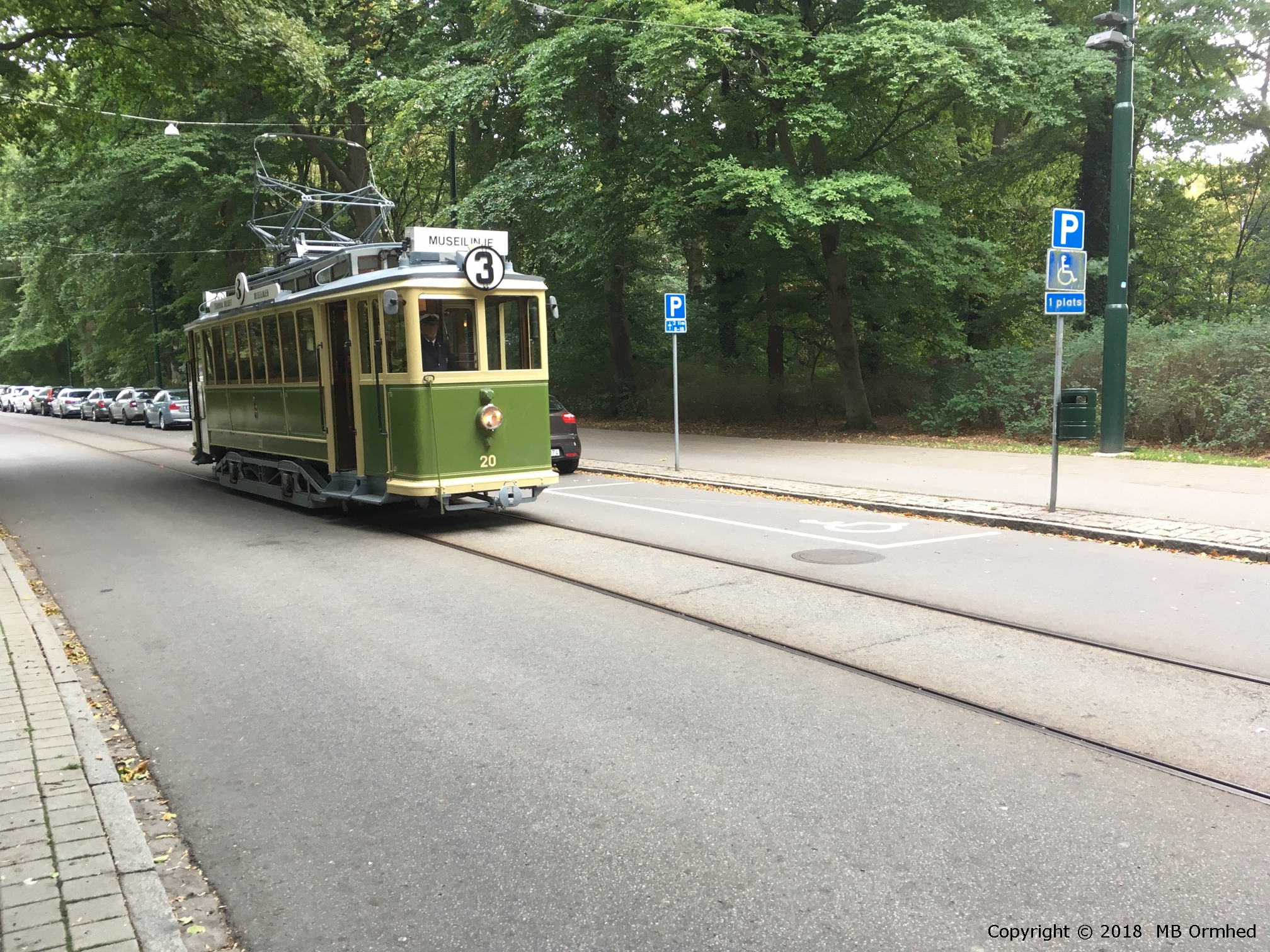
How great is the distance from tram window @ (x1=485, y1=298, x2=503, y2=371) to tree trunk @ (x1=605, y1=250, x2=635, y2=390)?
18341mm

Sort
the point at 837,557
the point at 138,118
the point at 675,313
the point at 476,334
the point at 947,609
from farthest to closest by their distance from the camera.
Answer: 1. the point at 138,118
2. the point at 675,313
3. the point at 476,334
4. the point at 837,557
5. the point at 947,609

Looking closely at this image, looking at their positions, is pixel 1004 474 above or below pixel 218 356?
below

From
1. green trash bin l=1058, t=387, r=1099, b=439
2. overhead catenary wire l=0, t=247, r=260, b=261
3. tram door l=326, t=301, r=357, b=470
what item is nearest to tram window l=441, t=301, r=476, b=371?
tram door l=326, t=301, r=357, b=470

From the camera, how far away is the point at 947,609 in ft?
25.7

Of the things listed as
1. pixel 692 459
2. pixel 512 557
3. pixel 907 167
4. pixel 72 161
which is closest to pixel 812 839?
pixel 512 557

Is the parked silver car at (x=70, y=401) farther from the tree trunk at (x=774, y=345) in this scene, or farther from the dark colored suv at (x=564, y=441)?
the dark colored suv at (x=564, y=441)

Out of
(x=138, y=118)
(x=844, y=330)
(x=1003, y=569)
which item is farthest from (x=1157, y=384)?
(x=138, y=118)

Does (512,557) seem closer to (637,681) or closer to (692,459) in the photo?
(637,681)

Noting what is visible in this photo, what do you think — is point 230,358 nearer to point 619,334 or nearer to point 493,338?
A: point 493,338

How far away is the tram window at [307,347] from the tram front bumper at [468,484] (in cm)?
228

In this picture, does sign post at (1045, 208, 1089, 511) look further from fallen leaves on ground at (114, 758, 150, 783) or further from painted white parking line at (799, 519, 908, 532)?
fallen leaves on ground at (114, 758, 150, 783)

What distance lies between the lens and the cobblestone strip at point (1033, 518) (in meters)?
10.0

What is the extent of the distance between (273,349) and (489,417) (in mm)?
4430

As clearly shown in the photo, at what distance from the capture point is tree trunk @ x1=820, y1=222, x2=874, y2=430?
76.1 feet
